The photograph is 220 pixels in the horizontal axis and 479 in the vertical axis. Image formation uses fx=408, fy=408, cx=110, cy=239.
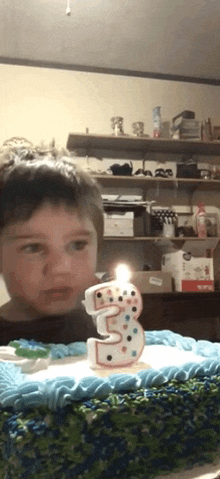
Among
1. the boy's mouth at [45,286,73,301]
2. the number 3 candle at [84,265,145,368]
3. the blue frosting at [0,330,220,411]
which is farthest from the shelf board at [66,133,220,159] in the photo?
the blue frosting at [0,330,220,411]

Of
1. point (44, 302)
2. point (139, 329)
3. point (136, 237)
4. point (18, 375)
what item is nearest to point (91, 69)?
point (136, 237)

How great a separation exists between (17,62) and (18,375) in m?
1.24

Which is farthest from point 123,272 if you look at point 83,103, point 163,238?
point 83,103

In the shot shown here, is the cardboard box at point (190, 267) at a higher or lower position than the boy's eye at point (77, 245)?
lower

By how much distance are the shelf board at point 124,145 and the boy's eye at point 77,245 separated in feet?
1.15

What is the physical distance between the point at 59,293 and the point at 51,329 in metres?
0.09

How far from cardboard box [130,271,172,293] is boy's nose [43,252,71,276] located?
1.29ft

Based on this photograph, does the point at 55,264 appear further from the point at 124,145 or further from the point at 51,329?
the point at 124,145

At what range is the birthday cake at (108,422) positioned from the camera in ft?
1.68

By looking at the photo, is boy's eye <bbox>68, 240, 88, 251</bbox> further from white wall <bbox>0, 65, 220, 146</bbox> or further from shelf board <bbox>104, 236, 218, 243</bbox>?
white wall <bbox>0, 65, 220, 146</bbox>

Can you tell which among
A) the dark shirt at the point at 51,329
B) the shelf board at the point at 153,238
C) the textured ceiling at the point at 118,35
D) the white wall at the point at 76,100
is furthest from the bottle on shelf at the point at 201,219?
the dark shirt at the point at 51,329

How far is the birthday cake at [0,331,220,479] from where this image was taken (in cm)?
51

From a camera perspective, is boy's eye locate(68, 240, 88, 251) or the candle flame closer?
boy's eye locate(68, 240, 88, 251)

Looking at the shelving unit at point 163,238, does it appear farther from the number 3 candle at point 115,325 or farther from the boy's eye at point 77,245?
the number 3 candle at point 115,325
